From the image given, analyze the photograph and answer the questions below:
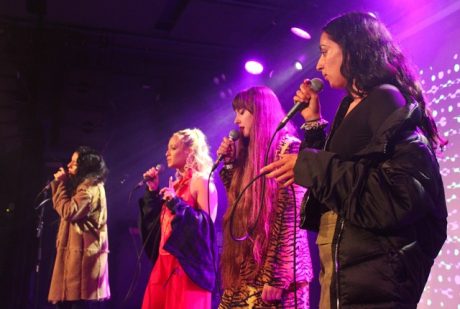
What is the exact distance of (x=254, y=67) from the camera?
6402mm

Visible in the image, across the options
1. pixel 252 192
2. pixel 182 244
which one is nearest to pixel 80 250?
pixel 182 244

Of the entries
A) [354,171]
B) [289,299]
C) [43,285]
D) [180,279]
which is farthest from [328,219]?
[43,285]

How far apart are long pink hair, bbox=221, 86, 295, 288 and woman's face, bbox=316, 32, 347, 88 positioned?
955 mm

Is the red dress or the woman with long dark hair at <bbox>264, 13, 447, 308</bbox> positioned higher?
the woman with long dark hair at <bbox>264, 13, 447, 308</bbox>

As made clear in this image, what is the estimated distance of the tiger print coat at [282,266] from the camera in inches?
91.4

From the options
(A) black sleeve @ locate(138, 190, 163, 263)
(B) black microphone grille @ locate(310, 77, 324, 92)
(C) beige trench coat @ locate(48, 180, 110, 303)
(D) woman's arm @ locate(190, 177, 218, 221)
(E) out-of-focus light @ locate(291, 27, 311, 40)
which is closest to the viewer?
(B) black microphone grille @ locate(310, 77, 324, 92)

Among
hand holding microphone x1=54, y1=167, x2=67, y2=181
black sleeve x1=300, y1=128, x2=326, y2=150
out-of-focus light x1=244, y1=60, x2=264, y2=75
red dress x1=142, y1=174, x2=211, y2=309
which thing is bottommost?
red dress x1=142, y1=174, x2=211, y2=309

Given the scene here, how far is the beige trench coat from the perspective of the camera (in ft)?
14.8

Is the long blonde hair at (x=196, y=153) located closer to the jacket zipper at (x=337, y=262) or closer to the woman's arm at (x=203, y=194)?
the woman's arm at (x=203, y=194)

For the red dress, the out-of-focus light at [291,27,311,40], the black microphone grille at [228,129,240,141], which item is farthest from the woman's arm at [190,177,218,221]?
the out-of-focus light at [291,27,311,40]

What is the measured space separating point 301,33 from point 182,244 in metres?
3.11

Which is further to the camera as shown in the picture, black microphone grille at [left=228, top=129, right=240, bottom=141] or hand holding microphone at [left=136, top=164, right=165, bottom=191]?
hand holding microphone at [left=136, top=164, right=165, bottom=191]

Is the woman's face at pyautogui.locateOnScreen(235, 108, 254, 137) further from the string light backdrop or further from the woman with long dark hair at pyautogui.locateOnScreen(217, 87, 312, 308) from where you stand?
the string light backdrop

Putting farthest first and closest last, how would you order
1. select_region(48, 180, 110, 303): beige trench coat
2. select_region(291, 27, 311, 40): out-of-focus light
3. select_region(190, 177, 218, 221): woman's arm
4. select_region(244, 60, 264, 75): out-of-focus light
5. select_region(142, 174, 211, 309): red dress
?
1. select_region(244, 60, 264, 75): out-of-focus light
2. select_region(291, 27, 311, 40): out-of-focus light
3. select_region(48, 180, 110, 303): beige trench coat
4. select_region(190, 177, 218, 221): woman's arm
5. select_region(142, 174, 211, 309): red dress
